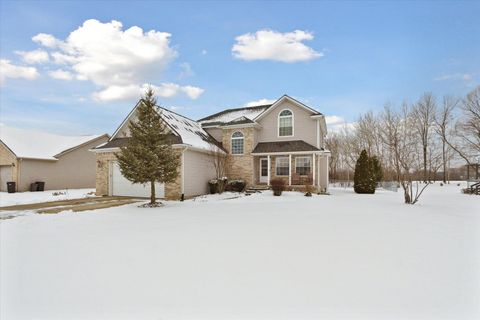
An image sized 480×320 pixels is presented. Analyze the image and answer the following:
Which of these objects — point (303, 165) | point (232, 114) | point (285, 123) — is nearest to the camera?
point (303, 165)

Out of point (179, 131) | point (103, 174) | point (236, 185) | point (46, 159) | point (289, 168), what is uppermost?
point (179, 131)

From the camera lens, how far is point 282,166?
1988cm

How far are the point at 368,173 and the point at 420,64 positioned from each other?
31.4 feet

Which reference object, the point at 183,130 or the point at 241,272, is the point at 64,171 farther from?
the point at 241,272

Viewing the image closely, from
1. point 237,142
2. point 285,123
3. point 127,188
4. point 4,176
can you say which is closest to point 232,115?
point 237,142

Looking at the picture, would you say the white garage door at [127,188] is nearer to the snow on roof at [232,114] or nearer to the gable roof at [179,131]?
the gable roof at [179,131]

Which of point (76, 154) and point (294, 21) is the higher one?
point (294, 21)

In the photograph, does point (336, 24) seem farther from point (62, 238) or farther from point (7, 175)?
point (7, 175)

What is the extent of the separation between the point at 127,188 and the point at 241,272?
14735 mm

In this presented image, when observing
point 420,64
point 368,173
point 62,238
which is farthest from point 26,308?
point 368,173

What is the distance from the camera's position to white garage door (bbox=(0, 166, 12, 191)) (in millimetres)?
20969

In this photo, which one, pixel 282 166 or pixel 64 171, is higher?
pixel 282 166

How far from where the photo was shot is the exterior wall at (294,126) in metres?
19.5

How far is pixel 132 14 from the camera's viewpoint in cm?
1226
